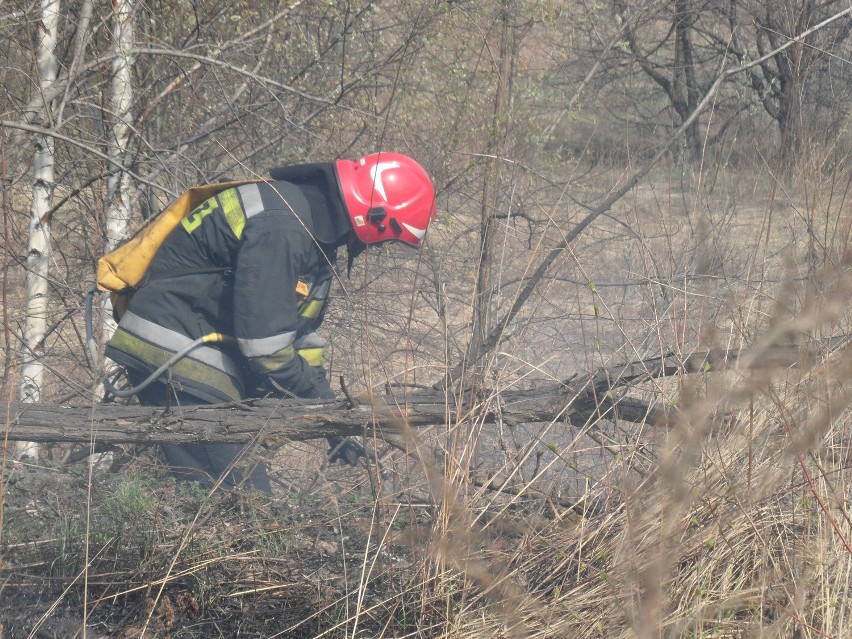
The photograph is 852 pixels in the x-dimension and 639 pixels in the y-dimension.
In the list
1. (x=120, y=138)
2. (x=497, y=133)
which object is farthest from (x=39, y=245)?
(x=497, y=133)

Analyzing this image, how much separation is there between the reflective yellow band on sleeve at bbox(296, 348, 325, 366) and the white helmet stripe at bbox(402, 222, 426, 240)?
802mm

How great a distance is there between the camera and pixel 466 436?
Result: 2.75 meters

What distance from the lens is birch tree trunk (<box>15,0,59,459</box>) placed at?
4.67m

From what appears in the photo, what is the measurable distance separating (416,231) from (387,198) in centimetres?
24

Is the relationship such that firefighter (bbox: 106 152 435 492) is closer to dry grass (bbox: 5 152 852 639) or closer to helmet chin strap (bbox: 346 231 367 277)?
helmet chin strap (bbox: 346 231 367 277)

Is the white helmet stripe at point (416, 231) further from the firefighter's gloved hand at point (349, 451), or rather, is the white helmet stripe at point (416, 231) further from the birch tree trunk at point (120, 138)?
the birch tree trunk at point (120, 138)

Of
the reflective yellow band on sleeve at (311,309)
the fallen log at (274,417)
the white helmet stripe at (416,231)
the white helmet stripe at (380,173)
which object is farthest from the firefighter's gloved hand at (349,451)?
the white helmet stripe at (380,173)

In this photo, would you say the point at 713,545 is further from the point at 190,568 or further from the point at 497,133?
the point at 497,133

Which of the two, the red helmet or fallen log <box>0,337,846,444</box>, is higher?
the red helmet

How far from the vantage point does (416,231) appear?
4.18 m

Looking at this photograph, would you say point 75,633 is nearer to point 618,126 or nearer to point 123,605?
point 123,605

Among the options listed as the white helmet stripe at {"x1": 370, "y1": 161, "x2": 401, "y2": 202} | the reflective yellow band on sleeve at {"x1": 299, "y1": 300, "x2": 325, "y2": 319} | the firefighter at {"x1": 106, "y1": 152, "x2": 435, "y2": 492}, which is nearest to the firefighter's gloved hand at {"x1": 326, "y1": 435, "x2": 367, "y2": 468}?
the firefighter at {"x1": 106, "y1": 152, "x2": 435, "y2": 492}

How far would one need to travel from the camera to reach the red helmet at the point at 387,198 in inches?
157

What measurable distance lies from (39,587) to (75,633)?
0.27 meters
